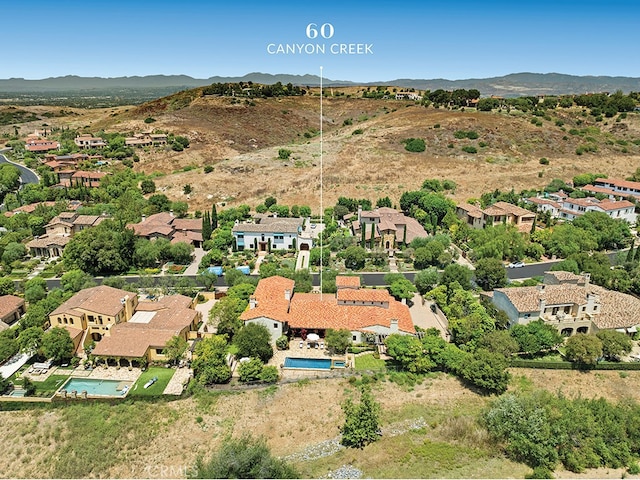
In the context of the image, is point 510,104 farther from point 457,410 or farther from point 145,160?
point 457,410

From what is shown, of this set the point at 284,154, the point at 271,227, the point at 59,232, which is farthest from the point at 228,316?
the point at 284,154

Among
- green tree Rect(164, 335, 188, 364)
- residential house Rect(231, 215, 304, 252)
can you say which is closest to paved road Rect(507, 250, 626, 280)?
Result: residential house Rect(231, 215, 304, 252)

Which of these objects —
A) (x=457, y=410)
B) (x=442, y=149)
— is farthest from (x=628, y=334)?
(x=442, y=149)

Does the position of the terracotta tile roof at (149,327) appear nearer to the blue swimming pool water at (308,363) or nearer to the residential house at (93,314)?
the residential house at (93,314)

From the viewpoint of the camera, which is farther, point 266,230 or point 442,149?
point 442,149

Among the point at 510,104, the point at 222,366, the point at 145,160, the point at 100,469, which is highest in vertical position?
the point at 510,104

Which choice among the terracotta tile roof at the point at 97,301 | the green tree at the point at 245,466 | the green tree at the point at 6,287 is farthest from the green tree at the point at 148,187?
the green tree at the point at 245,466

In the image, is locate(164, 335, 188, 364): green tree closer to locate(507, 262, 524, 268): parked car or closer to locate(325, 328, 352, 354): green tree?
locate(325, 328, 352, 354): green tree

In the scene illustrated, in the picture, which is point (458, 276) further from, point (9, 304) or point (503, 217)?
point (9, 304)
